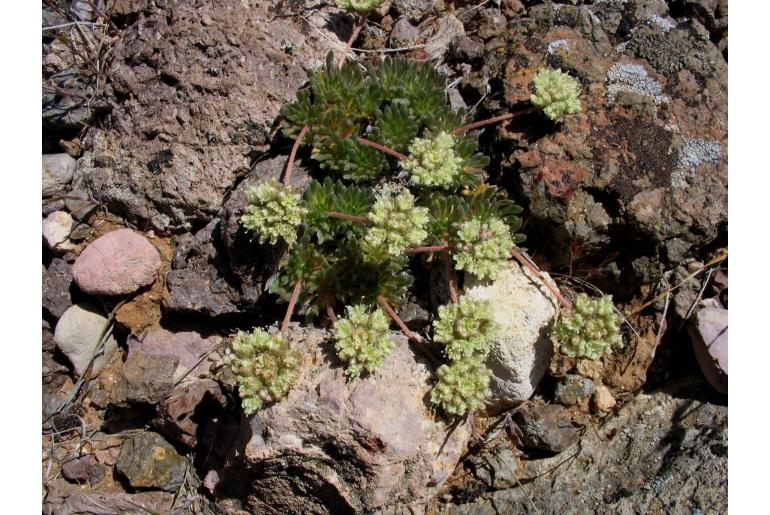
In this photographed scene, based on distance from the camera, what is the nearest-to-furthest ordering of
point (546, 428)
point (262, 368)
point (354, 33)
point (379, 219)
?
point (262, 368) < point (379, 219) < point (546, 428) < point (354, 33)

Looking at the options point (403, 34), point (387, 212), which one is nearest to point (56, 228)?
point (387, 212)

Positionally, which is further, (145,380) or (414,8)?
(414,8)

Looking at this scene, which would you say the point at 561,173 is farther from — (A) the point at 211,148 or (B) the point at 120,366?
(B) the point at 120,366

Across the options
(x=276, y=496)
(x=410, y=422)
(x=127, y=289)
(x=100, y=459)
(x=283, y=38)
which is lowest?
(x=100, y=459)

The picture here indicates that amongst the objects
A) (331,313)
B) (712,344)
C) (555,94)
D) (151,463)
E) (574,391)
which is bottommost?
(151,463)

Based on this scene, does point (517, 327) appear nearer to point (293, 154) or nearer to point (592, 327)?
point (592, 327)

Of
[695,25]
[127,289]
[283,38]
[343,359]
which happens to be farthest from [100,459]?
[695,25]
